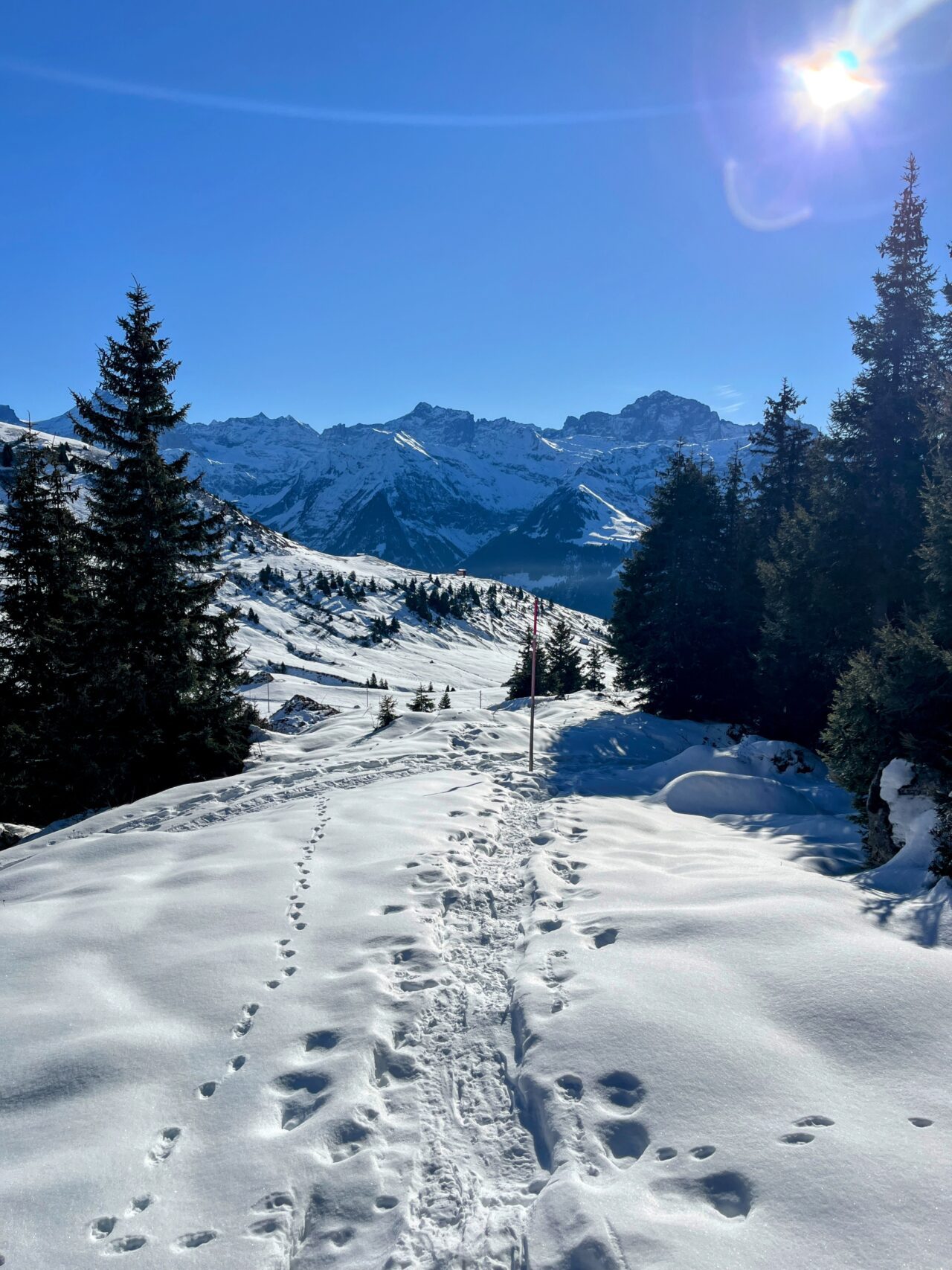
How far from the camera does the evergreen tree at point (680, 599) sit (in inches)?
1049

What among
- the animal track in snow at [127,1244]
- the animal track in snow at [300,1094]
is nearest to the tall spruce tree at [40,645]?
the animal track in snow at [300,1094]

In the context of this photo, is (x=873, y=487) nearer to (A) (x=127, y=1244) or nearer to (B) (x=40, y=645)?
(A) (x=127, y=1244)

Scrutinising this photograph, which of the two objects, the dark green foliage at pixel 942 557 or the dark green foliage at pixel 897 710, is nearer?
the dark green foliage at pixel 897 710

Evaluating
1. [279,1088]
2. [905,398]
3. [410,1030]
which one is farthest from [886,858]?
[905,398]

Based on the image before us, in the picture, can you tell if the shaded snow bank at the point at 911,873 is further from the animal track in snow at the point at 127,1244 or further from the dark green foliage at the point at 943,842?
the animal track in snow at the point at 127,1244

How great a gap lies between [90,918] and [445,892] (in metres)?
4.24

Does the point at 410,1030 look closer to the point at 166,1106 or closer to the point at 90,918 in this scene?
the point at 166,1106

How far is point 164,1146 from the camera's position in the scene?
4363 mm

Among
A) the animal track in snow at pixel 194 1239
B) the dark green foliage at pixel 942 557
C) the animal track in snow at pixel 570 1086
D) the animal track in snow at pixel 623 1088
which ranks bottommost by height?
the animal track in snow at pixel 194 1239

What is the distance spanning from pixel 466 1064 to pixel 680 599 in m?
23.7

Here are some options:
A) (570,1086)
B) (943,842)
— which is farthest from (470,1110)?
(943,842)

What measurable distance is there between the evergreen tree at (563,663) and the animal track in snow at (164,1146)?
36.7m

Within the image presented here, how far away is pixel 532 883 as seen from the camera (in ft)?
29.8

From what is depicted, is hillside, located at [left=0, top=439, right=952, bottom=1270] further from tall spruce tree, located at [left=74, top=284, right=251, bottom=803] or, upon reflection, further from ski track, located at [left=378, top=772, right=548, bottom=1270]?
tall spruce tree, located at [left=74, top=284, right=251, bottom=803]
